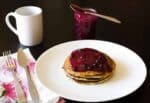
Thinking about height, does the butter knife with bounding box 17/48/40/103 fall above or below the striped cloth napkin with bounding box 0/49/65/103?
above

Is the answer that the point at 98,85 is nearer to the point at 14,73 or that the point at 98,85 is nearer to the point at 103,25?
the point at 14,73

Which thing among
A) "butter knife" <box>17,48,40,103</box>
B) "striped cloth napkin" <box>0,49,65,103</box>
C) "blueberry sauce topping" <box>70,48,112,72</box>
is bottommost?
"striped cloth napkin" <box>0,49,65,103</box>

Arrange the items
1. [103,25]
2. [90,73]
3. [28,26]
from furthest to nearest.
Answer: [103,25], [28,26], [90,73]

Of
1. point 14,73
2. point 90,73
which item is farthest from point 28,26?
point 90,73

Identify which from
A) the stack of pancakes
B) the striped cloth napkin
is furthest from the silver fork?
the stack of pancakes

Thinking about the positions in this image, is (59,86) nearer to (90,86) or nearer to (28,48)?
(90,86)

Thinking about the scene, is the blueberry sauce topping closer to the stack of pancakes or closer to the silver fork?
the stack of pancakes

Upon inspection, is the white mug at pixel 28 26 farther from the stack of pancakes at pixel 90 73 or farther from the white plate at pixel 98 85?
the stack of pancakes at pixel 90 73
